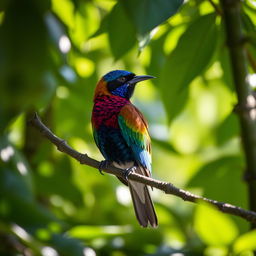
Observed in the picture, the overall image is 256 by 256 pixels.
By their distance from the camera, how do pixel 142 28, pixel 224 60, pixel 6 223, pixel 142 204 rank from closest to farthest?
pixel 142 28 < pixel 6 223 < pixel 224 60 < pixel 142 204

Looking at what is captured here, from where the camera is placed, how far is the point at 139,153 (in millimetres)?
4129

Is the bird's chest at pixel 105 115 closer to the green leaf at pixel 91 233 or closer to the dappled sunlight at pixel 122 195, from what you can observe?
the dappled sunlight at pixel 122 195

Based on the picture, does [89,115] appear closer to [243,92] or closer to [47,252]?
[243,92]

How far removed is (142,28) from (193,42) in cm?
160

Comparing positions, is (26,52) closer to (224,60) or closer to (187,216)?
(224,60)

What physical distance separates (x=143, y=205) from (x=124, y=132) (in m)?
0.81

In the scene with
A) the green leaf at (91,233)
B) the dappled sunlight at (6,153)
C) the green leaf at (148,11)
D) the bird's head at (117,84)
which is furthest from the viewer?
the bird's head at (117,84)

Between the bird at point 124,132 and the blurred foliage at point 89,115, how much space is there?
190 millimetres

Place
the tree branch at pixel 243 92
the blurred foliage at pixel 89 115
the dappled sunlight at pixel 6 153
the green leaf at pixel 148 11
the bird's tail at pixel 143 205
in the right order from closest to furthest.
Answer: the blurred foliage at pixel 89 115 → the green leaf at pixel 148 11 → the dappled sunlight at pixel 6 153 → the tree branch at pixel 243 92 → the bird's tail at pixel 143 205

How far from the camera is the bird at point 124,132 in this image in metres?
4.04

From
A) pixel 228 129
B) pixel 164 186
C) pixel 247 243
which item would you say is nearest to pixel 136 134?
pixel 228 129

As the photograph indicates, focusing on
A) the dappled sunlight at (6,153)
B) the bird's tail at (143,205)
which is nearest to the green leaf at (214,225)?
the dappled sunlight at (6,153)

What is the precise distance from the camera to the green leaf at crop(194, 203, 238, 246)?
147cm

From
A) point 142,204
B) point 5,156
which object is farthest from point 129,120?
point 5,156
